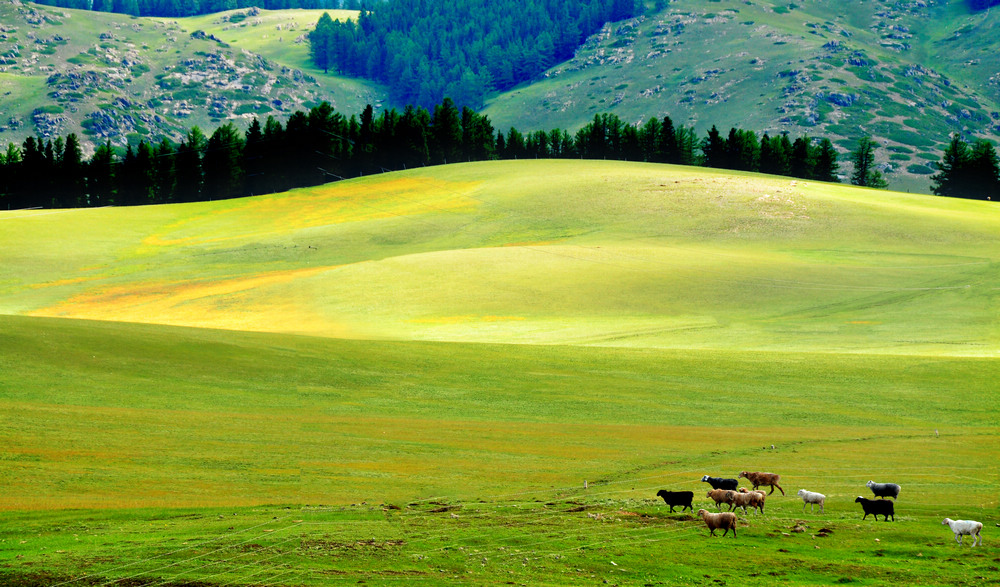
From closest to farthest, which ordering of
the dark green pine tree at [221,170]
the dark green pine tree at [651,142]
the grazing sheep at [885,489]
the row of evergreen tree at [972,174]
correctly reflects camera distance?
the grazing sheep at [885,489], the dark green pine tree at [221,170], the row of evergreen tree at [972,174], the dark green pine tree at [651,142]

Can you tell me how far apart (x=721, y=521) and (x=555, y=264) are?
4914 centimetres

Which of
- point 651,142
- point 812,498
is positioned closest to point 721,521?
point 812,498

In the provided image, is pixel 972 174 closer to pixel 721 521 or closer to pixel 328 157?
pixel 328 157

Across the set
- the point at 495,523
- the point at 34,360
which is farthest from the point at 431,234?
the point at 495,523

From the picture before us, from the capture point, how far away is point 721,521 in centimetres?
2108

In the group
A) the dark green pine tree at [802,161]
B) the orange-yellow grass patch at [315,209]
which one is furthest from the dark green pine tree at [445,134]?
the dark green pine tree at [802,161]

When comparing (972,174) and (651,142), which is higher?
(651,142)

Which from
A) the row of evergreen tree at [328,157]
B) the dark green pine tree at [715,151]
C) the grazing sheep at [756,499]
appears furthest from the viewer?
the dark green pine tree at [715,151]

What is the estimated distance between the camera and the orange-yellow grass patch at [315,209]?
303ft

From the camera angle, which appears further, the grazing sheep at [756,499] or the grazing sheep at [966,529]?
the grazing sheep at [756,499]

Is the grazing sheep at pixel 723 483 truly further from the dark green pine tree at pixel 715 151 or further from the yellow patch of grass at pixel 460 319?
the dark green pine tree at pixel 715 151

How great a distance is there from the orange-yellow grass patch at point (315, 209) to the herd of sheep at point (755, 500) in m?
72.7

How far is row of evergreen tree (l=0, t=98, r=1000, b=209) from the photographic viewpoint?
420 feet

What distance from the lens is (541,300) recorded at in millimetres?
60000
